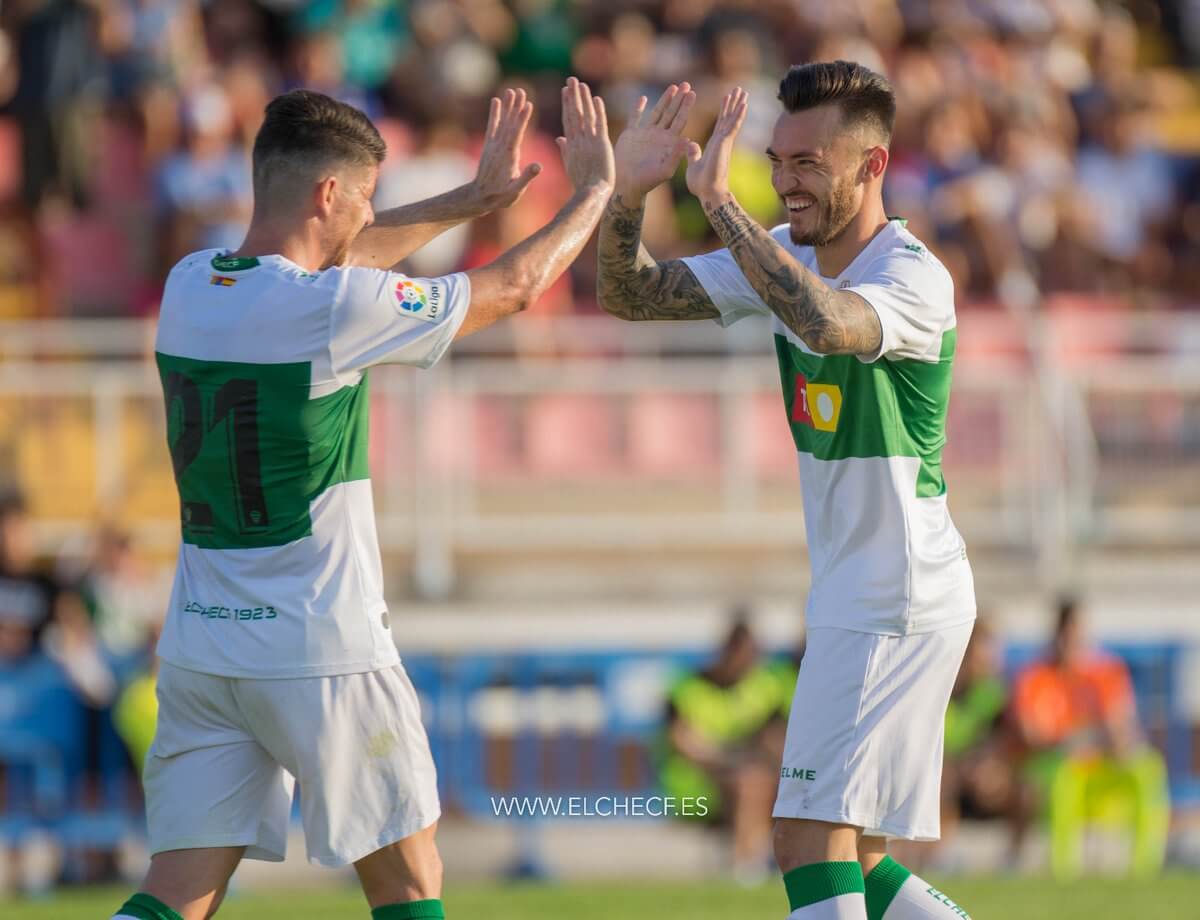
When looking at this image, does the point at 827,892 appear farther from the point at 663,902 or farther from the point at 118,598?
the point at 118,598

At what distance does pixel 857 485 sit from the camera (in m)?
5.96

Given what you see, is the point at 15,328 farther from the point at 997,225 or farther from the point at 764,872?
the point at 997,225

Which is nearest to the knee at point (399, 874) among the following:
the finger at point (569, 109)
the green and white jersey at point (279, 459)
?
the green and white jersey at point (279, 459)

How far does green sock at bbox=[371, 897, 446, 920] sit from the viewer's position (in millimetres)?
5668

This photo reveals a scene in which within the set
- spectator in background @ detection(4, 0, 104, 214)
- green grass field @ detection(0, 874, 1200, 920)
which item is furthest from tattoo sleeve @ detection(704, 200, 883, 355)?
spectator in background @ detection(4, 0, 104, 214)

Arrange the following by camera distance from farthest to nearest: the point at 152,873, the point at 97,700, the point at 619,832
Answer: the point at 619,832
the point at 97,700
the point at 152,873

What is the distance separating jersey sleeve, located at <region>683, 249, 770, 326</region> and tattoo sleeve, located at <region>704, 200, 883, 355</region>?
52 centimetres

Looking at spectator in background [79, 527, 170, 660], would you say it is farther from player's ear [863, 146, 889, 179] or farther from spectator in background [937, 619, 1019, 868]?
player's ear [863, 146, 889, 179]

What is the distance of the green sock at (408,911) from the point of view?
5.67m

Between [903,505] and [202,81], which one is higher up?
[202,81]

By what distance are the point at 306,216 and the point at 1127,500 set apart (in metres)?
9.09

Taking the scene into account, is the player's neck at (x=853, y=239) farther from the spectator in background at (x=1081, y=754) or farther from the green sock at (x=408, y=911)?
Answer: the spectator in background at (x=1081, y=754)

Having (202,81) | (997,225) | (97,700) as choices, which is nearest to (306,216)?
(97,700)

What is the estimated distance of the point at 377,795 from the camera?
5.67 meters
